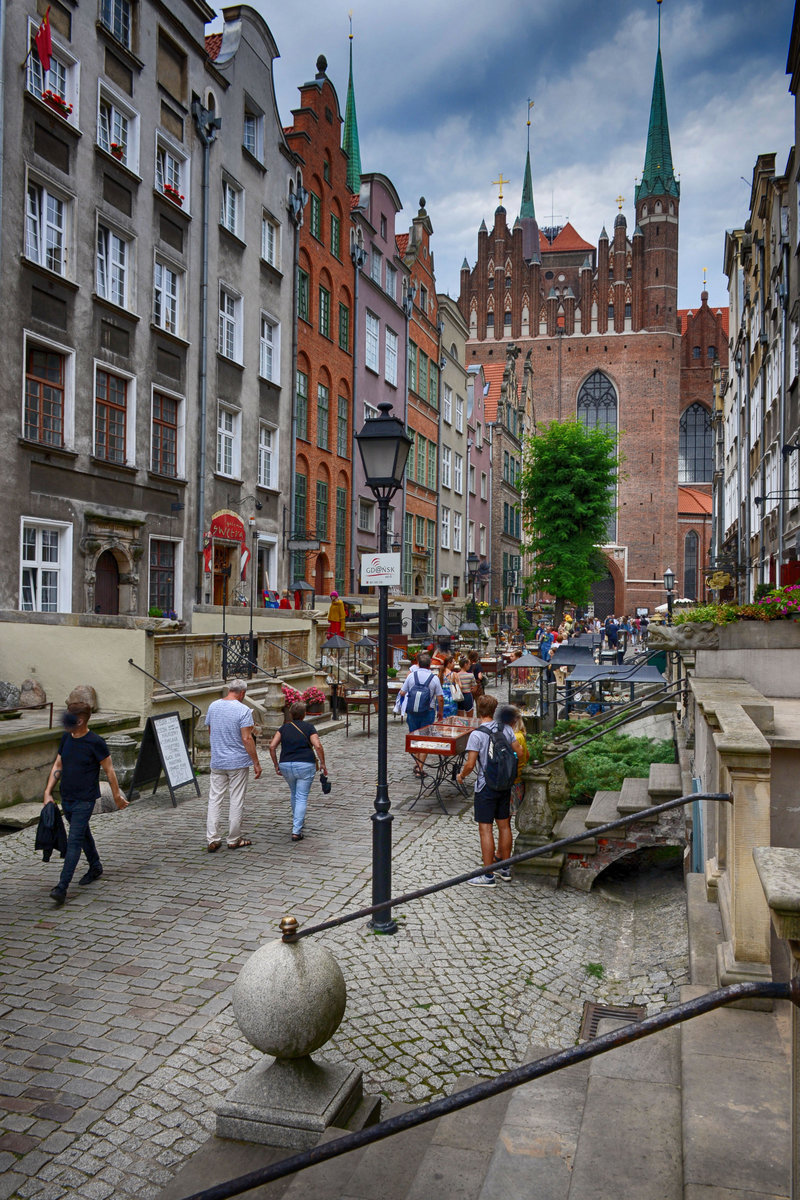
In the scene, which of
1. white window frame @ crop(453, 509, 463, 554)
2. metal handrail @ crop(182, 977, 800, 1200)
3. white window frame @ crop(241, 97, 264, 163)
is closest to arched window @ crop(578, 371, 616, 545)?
white window frame @ crop(453, 509, 463, 554)

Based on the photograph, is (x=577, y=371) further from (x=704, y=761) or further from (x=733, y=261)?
(x=704, y=761)

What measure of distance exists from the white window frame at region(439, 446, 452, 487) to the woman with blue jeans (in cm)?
3412

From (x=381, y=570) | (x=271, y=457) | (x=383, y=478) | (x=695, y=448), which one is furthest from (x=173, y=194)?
(x=695, y=448)

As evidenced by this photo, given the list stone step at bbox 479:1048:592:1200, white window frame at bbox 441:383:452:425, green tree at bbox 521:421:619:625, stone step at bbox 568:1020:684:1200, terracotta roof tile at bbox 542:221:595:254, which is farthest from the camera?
terracotta roof tile at bbox 542:221:595:254

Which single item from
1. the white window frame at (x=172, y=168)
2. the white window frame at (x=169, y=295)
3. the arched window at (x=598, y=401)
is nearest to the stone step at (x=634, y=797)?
the white window frame at (x=169, y=295)

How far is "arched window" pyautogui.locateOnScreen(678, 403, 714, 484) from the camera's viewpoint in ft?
242

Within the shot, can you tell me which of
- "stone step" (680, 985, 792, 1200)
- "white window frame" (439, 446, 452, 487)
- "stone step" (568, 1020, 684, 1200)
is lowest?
"stone step" (568, 1020, 684, 1200)

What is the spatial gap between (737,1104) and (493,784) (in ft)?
16.0

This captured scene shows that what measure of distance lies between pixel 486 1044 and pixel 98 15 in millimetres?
20413

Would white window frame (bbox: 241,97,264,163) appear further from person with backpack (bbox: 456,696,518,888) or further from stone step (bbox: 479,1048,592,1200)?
stone step (bbox: 479,1048,592,1200)

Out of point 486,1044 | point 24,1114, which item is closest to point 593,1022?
point 486,1044

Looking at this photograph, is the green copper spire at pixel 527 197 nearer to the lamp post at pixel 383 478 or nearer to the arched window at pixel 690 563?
the arched window at pixel 690 563

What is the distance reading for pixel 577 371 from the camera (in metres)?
69.4

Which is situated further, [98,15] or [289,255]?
[289,255]
